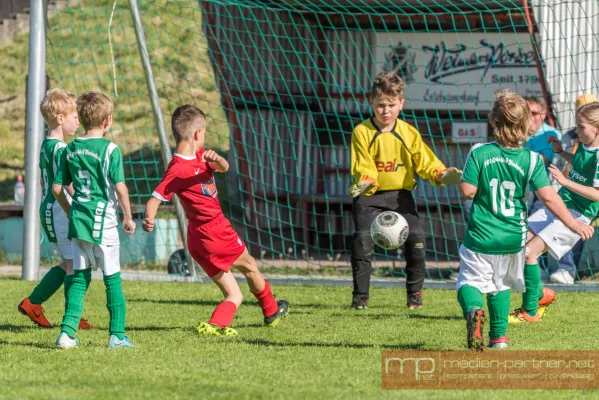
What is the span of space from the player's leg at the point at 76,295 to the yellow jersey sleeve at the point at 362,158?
7.84 feet

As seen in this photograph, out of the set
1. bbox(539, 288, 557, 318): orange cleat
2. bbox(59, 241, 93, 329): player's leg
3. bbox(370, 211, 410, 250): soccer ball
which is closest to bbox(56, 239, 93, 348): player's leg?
bbox(59, 241, 93, 329): player's leg

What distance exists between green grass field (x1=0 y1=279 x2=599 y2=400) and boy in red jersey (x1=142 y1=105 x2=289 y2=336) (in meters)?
0.25

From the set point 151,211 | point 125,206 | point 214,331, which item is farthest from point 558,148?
point 125,206

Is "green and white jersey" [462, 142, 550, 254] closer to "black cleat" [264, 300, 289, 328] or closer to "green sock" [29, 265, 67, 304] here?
"black cleat" [264, 300, 289, 328]

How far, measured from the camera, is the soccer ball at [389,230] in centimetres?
702

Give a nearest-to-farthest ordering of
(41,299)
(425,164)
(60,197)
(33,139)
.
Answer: (60,197) < (41,299) < (425,164) < (33,139)

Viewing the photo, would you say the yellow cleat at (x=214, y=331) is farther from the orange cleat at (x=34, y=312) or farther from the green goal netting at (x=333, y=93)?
the green goal netting at (x=333, y=93)

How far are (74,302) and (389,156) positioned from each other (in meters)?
2.83

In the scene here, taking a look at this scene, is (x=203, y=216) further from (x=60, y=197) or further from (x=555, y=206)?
(x=555, y=206)

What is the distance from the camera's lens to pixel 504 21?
11.1 meters

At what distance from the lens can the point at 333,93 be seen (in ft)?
41.0

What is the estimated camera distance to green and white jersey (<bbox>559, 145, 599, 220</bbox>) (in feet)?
21.9

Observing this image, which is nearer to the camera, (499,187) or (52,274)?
(499,187)

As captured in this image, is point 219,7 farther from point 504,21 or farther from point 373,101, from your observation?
point 373,101
